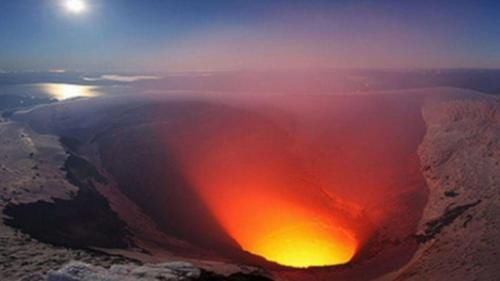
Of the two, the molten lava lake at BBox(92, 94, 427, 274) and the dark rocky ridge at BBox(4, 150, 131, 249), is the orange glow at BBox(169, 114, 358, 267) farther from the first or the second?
the dark rocky ridge at BBox(4, 150, 131, 249)

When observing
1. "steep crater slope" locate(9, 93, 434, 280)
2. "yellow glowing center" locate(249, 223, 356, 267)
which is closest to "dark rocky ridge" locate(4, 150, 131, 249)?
"steep crater slope" locate(9, 93, 434, 280)

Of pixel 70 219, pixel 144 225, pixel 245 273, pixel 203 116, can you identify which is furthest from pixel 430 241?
pixel 203 116

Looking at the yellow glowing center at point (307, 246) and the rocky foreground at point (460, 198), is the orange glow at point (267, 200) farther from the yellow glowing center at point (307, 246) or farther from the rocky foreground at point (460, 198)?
the rocky foreground at point (460, 198)

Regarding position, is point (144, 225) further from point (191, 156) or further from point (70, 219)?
point (191, 156)

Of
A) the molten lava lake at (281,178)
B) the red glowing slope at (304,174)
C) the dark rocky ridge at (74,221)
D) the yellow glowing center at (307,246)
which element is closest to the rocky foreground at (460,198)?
the molten lava lake at (281,178)

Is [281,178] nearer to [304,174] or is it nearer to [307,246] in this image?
[304,174]
